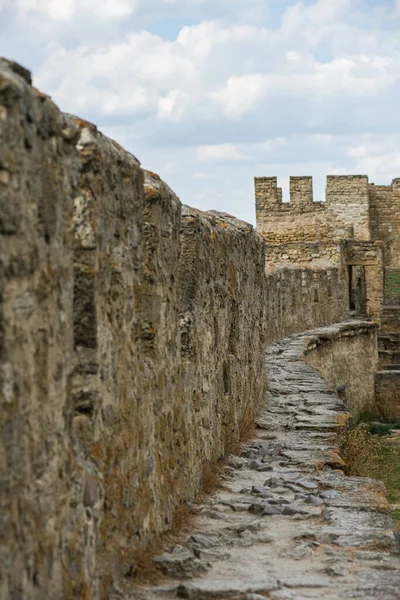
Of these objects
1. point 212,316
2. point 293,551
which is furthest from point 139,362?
point 212,316

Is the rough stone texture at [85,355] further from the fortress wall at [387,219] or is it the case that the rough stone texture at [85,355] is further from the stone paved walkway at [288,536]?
the fortress wall at [387,219]

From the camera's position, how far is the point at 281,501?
217 inches

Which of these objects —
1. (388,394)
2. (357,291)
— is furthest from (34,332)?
(357,291)

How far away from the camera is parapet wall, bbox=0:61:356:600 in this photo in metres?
2.69

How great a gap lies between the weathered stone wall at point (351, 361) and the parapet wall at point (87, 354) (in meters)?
11.3

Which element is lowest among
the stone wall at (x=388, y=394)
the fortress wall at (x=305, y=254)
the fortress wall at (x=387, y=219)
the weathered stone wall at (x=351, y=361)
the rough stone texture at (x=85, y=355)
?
the stone wall at (x=388, y=394)

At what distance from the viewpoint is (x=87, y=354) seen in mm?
3455

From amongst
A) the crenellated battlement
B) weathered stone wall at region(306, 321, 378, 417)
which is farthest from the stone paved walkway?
the crenellated battlement

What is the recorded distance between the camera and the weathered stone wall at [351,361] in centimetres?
1720

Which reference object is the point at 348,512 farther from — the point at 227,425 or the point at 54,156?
the point at 54,156

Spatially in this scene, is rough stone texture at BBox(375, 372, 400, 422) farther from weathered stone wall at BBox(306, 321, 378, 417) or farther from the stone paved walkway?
the stone paved walkway

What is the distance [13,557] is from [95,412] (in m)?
0.91

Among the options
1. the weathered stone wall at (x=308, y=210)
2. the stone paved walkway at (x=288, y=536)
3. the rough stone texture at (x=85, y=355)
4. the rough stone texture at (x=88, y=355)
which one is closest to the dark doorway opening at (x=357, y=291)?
the weathered stone wall at (x=308, y=210)

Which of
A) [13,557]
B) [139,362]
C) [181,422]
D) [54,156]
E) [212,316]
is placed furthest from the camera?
[212,316]
